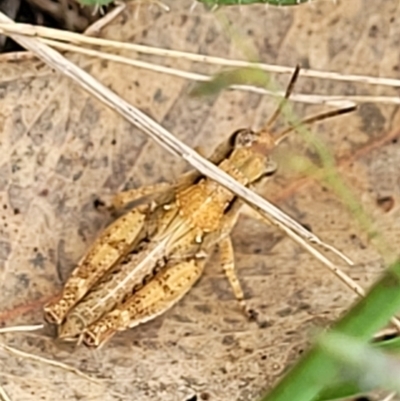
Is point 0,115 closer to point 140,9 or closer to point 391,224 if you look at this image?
point 140,9

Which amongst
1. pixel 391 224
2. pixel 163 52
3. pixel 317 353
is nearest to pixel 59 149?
pixel 163 52

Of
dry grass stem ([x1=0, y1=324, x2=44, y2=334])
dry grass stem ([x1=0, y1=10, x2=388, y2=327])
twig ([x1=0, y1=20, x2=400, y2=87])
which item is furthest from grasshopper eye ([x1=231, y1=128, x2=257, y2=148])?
dry grass stem ([x1=0, y1=324, x2=44, y2=334])

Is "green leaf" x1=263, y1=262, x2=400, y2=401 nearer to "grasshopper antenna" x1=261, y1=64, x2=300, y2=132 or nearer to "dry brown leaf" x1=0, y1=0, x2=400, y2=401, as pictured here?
"dry brown leaf" x1=0, y1=0, x2=400, y2=401

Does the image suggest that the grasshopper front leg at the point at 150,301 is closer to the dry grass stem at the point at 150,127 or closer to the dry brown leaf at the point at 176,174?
the dry brown leaf at the point at 176,174

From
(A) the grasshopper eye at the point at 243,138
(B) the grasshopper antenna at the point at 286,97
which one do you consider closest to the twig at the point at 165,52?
(B) the grasshopper antenna at the point at 286,97

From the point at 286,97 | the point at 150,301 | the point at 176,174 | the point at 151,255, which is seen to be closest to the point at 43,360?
the point at 150,301
